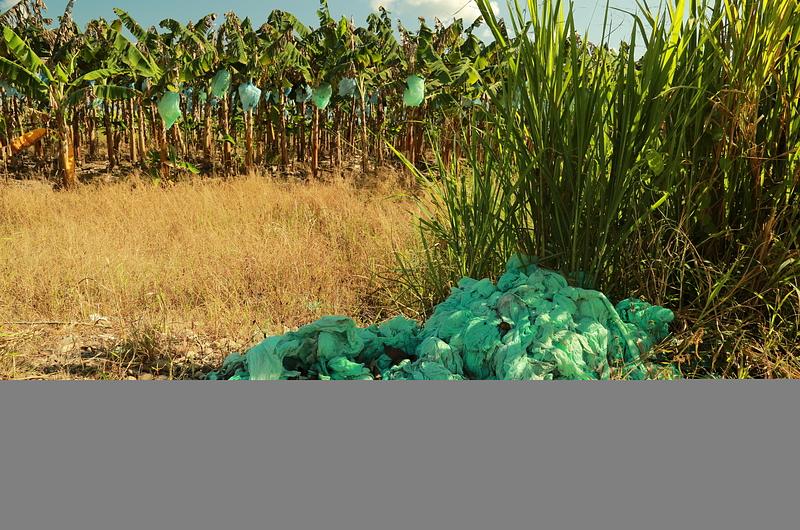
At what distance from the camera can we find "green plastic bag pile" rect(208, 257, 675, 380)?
2027mm

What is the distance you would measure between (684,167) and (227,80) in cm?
782

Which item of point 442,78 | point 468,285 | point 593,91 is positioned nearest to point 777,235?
point 593,91

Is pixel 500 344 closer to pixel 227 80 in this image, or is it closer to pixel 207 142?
pixel 227 80

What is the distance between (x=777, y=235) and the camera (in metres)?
2.18

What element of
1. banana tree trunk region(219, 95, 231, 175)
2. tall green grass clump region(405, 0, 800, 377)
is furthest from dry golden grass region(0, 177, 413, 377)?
banana tree trunk region(219, 95, 231, 175)

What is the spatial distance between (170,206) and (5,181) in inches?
178

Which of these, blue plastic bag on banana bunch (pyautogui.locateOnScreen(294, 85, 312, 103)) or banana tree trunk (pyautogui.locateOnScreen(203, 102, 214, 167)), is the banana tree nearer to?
banana tree trunk (pyautogui.locateOnScreen(203, 102, 214, 167))

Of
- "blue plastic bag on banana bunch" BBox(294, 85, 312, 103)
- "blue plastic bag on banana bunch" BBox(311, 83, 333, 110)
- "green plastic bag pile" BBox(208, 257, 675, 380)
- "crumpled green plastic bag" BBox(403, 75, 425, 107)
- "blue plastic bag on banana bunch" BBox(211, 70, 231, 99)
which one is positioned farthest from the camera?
"blue plastic bag on banana bunch" BBox(294, 85, 312, 103)

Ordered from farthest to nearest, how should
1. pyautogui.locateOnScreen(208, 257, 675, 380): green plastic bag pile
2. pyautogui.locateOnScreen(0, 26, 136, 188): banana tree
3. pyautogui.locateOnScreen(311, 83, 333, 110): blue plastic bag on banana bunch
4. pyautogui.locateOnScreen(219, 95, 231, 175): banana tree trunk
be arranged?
1. pyautogui.locateOnScreen(219, 95, 231, 175): banana tree trunk
2. pyautogui.locateOnScreen(311, 83, 333, 110): blue plastic bag on banana bunch
3. pyautogui.locateOnScreen(0, 26, 136, 188): banana tree
4. pyautogui.locateOnScreen(208, 257, 675, 380): green plastic bag pile

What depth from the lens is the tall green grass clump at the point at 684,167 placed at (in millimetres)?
2086

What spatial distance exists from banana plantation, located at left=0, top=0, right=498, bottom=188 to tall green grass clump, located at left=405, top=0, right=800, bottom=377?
18.6 ft

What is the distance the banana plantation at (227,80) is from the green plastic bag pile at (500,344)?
5902 mm

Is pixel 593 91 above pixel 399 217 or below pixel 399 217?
above

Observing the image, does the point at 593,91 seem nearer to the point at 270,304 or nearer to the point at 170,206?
the point at 270,304
